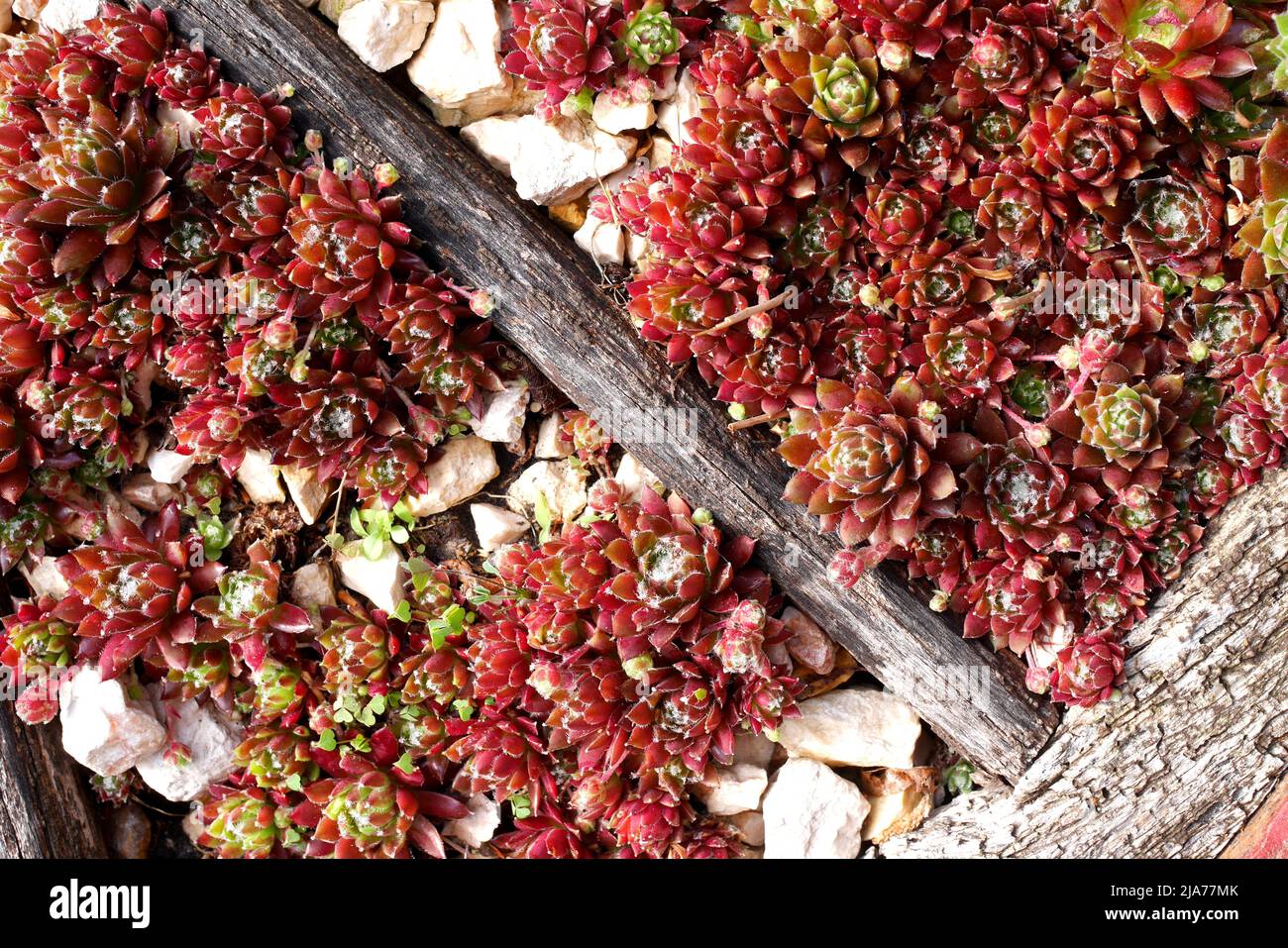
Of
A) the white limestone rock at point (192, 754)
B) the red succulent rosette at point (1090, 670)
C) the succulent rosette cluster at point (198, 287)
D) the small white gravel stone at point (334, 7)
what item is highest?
the small white gravel stone at point (334, 7)

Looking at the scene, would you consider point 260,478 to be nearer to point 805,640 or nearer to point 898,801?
point 805,640

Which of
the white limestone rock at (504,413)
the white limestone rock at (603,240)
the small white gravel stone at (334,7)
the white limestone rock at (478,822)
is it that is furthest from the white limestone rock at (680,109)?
the white limestone rock at (478,822)

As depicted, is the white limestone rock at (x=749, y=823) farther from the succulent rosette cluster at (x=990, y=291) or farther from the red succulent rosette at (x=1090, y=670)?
the red succulent rosette at (x=1090, y=670)

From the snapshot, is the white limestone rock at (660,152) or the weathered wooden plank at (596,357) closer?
the weathered wooden plank at (596,357)

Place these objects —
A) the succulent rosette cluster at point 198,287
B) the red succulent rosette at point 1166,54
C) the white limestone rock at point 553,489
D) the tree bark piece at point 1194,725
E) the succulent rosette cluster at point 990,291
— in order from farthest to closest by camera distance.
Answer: the white limestone rock at point 553,489, the succulent rosette cluster at point 198,287, the tree bark piece at point 1194,725, the succulent rosette cluster at point 990,291, the red succulent rosette at point 1166,54

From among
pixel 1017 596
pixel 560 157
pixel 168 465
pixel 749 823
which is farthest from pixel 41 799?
pixel 1017 596

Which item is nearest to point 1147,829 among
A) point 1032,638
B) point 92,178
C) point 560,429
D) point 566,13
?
point 1032,638
